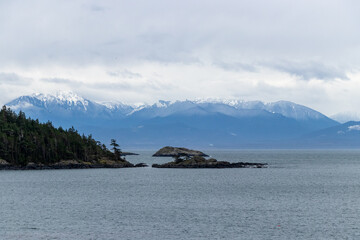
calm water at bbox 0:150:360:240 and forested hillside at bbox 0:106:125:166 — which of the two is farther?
forested hillside at bbox 0:106:125:166

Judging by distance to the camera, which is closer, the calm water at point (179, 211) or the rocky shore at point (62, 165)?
the calm water at point (179, 211)

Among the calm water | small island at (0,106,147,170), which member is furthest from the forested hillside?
the calm water

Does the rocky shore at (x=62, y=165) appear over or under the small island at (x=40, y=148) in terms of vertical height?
under

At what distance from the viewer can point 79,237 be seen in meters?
60.3

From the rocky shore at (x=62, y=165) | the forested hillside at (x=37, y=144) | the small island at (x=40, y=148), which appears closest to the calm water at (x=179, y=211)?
the rocky shore at (x=62, y=165)

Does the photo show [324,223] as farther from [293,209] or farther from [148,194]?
[148,194]

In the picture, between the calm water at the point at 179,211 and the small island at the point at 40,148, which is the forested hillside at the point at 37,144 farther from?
the calm water at the point at 179,211

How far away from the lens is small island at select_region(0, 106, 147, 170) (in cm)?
17550

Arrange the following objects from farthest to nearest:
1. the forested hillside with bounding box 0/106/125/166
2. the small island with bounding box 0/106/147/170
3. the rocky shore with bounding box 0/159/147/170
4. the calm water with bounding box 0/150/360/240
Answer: the forested hillside with bounding box 0/106/125/166 < the small island with bounding box 0/106/147/170 < the rocky shore with bounding box 0/159/147/170 < the calm water with bounding box 0/150/360/240

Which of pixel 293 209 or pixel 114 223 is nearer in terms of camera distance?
pixel 114 223

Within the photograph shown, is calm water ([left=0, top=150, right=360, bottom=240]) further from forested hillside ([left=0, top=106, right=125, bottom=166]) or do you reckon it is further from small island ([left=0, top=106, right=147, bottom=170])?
forested hillside ([left=0, top=106, right=125, bottom=166])

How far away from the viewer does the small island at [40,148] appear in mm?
175500

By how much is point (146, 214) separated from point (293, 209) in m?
24.6

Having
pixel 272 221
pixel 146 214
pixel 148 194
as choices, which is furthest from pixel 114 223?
pixel 148 194
